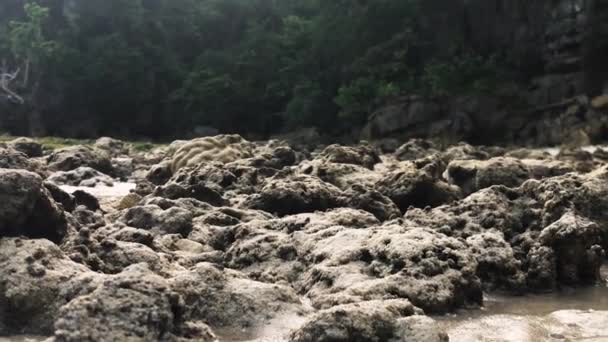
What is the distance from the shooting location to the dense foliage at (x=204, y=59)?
4147 cm

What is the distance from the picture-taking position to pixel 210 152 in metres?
17.5

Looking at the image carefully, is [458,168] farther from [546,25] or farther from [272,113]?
[272,113]

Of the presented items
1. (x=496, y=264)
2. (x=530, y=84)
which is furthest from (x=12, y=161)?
(x=530, y=84)

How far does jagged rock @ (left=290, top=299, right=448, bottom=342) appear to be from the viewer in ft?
14.6

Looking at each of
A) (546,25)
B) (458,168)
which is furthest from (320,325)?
(546,25)

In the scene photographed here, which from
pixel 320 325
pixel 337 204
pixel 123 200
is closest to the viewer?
pixel 320 325

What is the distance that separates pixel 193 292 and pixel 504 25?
36.5 metres

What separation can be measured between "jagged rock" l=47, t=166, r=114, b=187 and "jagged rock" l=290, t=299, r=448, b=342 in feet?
41.4

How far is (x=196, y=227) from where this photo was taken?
8500mm

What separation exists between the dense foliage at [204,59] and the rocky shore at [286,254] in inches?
1128

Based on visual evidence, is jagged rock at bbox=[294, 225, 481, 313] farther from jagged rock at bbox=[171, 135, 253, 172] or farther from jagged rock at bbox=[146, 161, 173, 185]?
jagged rock at bbox=[146, 161, 173, 185]

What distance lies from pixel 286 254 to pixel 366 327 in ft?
9.90

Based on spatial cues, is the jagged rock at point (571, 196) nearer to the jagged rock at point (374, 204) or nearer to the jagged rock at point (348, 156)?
the jagged rock at point (374, 204)

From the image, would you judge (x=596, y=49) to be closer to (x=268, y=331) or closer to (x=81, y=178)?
(x=81, y=178)
